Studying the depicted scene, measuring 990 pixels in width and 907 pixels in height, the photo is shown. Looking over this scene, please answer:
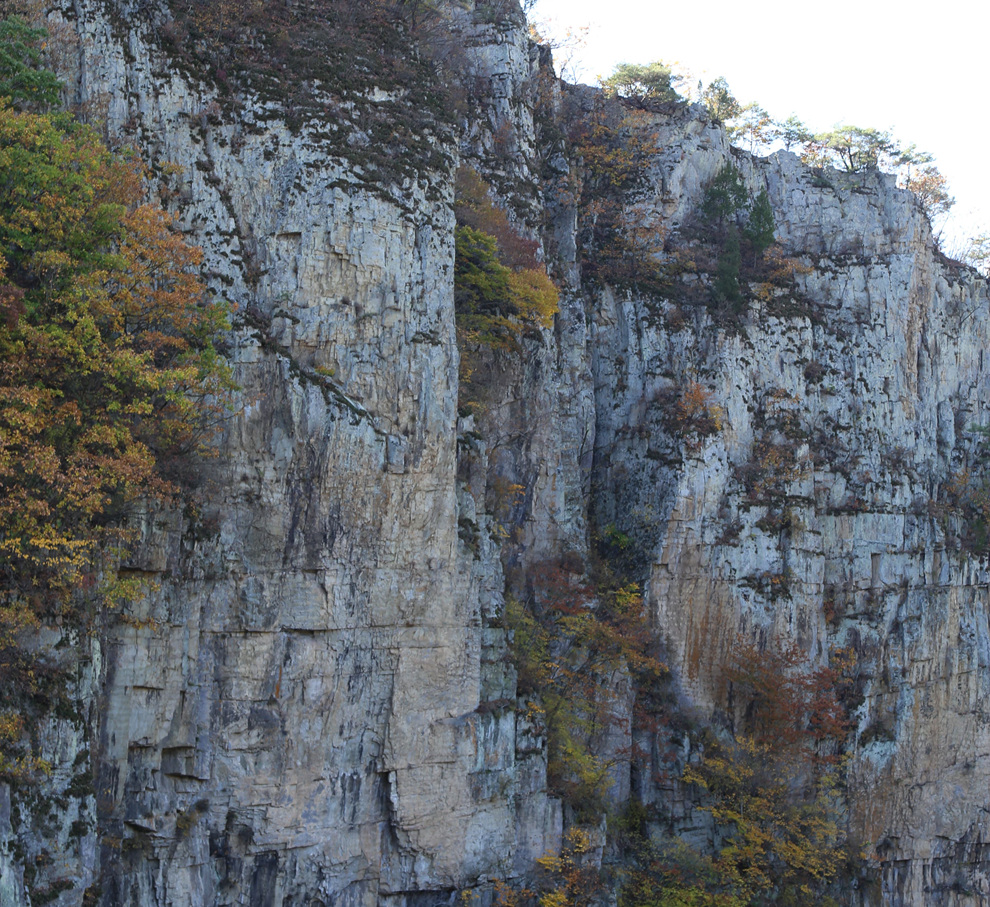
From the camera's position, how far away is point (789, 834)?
28547mm

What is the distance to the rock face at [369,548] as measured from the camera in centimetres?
1888

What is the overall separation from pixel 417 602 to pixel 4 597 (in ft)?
26.7

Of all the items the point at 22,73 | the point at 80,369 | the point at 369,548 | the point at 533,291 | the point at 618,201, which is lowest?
the point at 369,548

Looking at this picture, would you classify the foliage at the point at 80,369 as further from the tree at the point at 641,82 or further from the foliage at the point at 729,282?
the tree at the point at 641,82

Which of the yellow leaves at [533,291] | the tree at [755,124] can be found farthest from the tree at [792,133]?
the yellow leaves at [533,291]

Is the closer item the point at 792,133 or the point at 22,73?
the point at 22,73

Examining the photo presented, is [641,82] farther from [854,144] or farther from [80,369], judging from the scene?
[80,369]

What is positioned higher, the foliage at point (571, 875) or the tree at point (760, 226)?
the tree at point (760, 226)

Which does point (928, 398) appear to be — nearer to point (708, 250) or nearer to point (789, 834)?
point (708, 250)

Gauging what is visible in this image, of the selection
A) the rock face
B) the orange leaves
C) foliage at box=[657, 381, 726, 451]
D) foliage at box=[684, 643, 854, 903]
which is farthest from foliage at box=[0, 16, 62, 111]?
foliage at box=[684, 643, 854, 903]

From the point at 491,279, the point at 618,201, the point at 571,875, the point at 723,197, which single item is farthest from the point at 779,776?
the point at 618,201

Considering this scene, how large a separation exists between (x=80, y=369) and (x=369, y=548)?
685cm

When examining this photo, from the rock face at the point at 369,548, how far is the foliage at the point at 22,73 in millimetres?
1339

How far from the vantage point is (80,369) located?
1662cm
